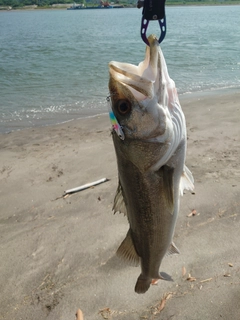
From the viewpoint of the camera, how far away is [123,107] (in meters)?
2.67

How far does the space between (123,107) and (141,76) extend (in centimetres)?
26

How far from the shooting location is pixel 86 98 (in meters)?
15.9

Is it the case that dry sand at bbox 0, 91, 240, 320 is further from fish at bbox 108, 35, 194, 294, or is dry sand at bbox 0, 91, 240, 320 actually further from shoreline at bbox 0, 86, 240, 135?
shoreline at bbox 0, 86, 240, 135

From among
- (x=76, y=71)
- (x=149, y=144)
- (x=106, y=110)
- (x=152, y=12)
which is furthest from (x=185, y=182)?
(x=76, y=71)

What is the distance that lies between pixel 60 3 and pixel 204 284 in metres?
163

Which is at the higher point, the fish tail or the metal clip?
the metal clip

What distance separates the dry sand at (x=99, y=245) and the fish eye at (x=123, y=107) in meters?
2.57

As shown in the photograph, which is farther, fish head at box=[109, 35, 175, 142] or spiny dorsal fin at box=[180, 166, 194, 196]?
spiny dorsal fin at box=[180, 166, 194, 196]

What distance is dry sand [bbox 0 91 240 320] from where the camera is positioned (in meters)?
4.28

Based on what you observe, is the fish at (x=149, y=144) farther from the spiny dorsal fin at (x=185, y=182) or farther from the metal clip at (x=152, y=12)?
the metal clip at (x=152, y=12)

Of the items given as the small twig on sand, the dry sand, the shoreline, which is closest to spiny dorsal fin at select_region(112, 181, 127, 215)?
the dry sand

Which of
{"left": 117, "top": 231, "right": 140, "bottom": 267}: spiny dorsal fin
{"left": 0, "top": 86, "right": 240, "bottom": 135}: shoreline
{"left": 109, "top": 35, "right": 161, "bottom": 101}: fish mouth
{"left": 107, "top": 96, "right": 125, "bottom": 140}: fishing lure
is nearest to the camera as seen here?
{"left": 109, "top": 35, "right": 161, "bottom": 101}: fish mouth

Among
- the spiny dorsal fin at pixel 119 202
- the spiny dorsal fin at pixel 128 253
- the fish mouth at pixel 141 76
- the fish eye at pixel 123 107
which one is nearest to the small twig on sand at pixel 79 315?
the spiny dorsal fin at pixel 128 253

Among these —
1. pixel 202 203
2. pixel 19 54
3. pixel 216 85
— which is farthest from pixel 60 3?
pixel 202 203
